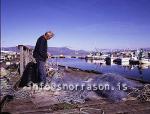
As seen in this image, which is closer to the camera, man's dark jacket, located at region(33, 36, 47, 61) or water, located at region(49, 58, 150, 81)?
man's dark jacket, located at region(33, 36, 47, 61)

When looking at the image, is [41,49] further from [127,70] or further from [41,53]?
[127,70]

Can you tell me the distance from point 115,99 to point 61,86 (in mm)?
2306

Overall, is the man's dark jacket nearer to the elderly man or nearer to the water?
the elderly man

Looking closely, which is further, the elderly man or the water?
the water

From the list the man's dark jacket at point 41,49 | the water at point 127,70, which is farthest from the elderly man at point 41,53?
the water at point 127,70

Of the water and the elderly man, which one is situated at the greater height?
the elderly man

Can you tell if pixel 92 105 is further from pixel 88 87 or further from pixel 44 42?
pixel 44 42

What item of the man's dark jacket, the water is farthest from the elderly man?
the water

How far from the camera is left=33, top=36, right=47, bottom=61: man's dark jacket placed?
727 centimetres

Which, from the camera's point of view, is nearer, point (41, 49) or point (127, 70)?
point (41, 49)

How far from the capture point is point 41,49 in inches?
289

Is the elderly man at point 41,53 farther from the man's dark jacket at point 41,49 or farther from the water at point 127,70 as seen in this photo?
the water at point 127,70

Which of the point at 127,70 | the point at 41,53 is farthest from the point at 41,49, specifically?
the point at 127,70

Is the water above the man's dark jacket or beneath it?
beneath
